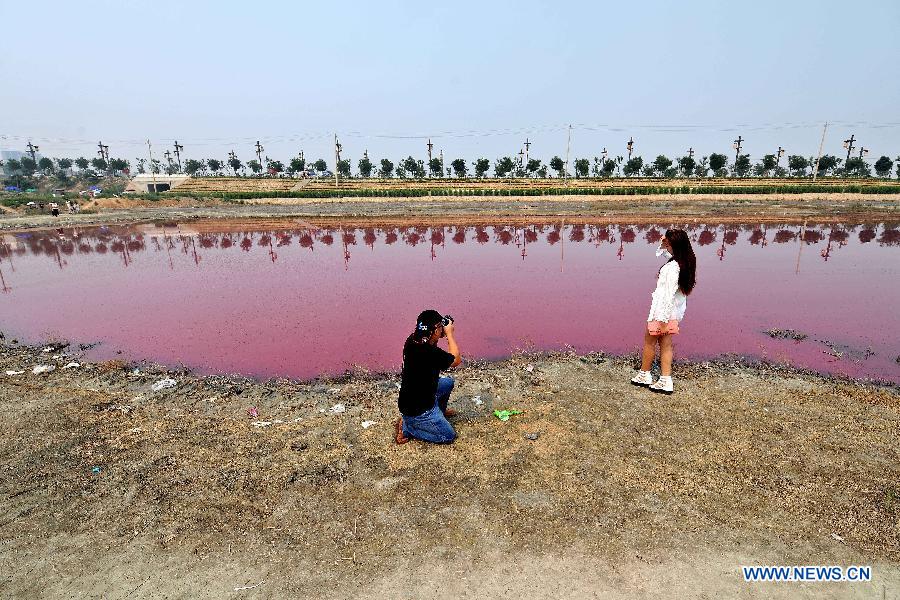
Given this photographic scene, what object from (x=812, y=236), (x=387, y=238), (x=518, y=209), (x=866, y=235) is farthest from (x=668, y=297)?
(x=518, y=209)

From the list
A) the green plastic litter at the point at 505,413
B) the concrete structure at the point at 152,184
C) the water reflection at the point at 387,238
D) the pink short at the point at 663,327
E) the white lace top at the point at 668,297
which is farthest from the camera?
the concrete structure at the point at 152,184

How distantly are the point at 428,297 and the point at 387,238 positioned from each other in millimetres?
11621

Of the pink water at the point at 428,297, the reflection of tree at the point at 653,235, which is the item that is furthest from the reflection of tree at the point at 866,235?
the reflection of tree at the point at 653,235

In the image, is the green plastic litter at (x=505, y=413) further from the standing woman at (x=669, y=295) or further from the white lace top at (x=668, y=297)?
the white lace top at (x=668, y=297)

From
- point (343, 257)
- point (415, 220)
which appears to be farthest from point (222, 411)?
point (415, 220)

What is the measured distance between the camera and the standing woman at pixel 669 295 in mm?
5336

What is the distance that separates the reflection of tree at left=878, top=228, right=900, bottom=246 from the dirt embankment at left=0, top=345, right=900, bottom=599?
19923 mm

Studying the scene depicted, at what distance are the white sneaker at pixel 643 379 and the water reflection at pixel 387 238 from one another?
11068mm

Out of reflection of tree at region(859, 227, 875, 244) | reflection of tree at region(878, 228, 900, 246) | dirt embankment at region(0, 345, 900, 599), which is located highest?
dirt embankment at region(0, 345, 900, 599)

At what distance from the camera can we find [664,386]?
5777 millimetres

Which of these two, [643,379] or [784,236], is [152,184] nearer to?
[784,236]

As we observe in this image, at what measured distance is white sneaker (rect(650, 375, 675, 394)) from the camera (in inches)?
227

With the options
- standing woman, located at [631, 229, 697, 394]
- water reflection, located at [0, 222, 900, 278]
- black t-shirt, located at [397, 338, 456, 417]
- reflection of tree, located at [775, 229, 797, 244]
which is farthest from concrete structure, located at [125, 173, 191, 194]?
standing woman, located at [631, 229, 697, 394]

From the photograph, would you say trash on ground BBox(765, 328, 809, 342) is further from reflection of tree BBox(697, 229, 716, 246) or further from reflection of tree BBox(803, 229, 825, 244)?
reflection of tree BBox(803, 229, 825, 244)
